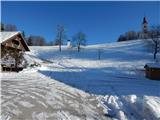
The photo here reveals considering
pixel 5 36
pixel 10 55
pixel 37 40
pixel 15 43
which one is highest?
pixel 37 40

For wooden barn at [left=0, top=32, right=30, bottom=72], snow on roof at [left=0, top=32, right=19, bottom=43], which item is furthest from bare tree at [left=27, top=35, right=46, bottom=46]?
wooden barn at [left=0, top=32, right=30, bottom=72]

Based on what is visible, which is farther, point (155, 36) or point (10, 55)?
point (155, 36)

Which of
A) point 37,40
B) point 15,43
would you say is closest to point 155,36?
point 15,43

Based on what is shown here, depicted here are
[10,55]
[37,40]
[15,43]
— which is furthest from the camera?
[37,40]

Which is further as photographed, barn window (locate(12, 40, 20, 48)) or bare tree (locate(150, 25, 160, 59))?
bare tree (locate(150, 25, 160, 59))

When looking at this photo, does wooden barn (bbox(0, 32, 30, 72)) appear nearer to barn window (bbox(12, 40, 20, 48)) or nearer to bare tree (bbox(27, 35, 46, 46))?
barn window (bbox(12, 40, 20, 48))

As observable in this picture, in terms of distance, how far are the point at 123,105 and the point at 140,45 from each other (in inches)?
2881

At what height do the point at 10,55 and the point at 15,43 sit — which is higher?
the point at 15,43

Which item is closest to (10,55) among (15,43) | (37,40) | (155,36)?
(15,43)

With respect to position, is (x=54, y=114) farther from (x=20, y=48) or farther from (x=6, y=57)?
(x=20, y=48)

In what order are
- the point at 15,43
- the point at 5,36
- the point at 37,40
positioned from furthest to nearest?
the point at 37,40 → the point at 15,43 → the point at 5,36

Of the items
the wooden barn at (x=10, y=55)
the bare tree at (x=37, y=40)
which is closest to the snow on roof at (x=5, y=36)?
the wooden barn at (x=10, y=55)

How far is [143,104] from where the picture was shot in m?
11.5

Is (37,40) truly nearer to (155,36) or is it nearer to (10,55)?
(155,36)
